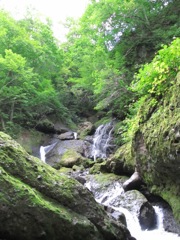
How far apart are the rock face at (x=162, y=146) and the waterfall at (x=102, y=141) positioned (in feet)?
25.5

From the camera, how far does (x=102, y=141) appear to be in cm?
Result: 1631

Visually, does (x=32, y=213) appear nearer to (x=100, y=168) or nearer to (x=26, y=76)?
(x=100, y=168)

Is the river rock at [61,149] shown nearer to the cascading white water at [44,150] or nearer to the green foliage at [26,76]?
the cascading white water at [44,150]

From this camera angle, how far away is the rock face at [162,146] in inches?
212

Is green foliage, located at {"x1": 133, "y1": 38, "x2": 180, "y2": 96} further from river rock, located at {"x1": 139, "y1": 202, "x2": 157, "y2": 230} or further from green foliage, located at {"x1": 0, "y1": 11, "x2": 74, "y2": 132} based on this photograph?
green foliage, located at {"x1": 0, "y1": 11, "x2": 74, "y2": 132}

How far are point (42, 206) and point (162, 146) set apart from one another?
140 inches

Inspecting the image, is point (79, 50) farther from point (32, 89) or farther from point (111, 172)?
point (111, 172)

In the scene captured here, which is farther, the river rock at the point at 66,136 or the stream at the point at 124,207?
the river rock at the point at 66,136

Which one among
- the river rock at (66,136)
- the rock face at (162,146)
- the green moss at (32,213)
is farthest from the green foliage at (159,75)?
the river rock at (66,136)

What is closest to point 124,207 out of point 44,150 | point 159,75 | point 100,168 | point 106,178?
point 106,178

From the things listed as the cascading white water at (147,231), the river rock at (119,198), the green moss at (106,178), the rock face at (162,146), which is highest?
the rock face at (162,146)

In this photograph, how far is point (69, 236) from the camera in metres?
3.25

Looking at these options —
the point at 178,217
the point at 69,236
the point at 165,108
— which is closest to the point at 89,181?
the point at 178,217

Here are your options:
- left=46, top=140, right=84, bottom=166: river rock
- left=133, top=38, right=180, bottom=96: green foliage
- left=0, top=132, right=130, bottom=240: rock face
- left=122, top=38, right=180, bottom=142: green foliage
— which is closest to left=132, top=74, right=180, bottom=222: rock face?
left=122, top=38, right=180, bottom=142: green foliage
